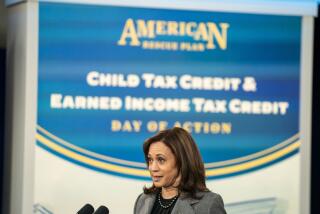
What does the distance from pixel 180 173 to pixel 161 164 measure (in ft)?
0.30

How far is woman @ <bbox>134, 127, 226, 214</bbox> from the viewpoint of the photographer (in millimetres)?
2797

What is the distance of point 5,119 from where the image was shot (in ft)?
18.2

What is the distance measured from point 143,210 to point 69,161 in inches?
74.7

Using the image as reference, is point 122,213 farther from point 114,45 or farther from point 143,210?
point 143,210

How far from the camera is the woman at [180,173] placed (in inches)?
110

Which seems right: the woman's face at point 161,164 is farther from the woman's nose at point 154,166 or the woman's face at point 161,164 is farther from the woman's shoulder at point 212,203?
the woman's shoulder at point 212,203

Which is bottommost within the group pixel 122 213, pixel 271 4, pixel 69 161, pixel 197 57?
pixel 122 213

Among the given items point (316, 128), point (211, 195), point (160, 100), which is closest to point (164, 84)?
point (160, 100)

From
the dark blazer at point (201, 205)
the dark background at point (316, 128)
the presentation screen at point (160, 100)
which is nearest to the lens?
the dark blazer at point (201, 205)

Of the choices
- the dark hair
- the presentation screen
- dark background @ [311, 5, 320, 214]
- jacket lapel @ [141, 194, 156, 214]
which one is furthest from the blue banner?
the dark hair

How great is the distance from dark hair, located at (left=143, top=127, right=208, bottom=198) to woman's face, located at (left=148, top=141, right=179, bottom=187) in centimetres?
2

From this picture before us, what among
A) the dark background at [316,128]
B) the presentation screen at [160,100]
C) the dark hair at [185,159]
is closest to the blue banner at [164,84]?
the presentation screen at [160,100]

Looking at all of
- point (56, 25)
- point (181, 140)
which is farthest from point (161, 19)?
point (181, 140)

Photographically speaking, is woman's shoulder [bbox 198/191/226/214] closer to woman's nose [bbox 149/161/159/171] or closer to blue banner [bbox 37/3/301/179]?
woman's nose [bbox 149/161/159/171]
